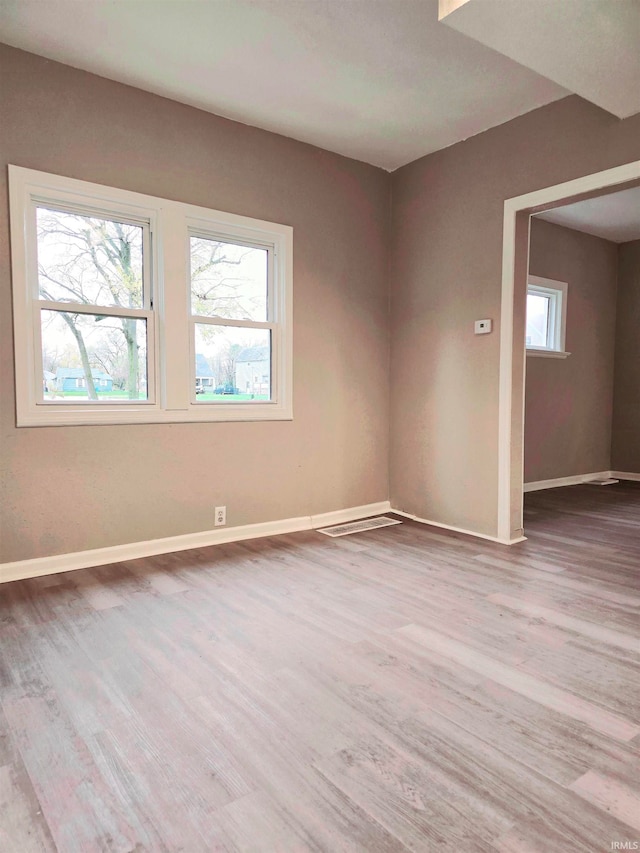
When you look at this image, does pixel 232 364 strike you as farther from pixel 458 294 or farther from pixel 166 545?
pixel 458 294

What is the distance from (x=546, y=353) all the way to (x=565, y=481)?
150 centimetres

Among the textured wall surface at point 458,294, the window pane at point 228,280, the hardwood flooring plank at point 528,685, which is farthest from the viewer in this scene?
the window pane at point 228,280

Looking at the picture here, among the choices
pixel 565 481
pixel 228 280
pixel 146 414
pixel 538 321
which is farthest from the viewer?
pixel 565 481

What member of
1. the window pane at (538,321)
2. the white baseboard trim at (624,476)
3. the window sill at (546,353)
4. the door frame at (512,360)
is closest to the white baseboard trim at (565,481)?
the white baseboard trim at (624,476)

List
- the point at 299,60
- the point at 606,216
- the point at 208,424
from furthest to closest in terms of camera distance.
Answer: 1. the point at 606,216
2. the point at 208,424
3. the point at 299,60

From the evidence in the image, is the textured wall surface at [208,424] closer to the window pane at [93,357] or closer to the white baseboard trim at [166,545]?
the white baseboard trim at [166,545]

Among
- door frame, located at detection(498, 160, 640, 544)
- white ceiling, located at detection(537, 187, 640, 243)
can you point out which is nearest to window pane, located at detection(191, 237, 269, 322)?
door frame, located at detection(498, 160, 640, 544)

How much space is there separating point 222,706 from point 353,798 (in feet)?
1.85

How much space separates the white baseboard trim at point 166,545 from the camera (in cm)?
289

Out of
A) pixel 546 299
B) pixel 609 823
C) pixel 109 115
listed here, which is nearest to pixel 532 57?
pixel 109 115

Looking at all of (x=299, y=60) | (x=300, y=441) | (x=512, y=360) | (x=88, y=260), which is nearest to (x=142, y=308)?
(x=88, y=260)

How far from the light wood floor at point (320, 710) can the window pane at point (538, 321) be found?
329 cm

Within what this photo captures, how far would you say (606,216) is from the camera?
5328mm

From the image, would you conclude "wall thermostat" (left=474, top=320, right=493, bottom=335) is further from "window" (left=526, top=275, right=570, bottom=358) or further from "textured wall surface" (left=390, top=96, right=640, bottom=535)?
"window" (left=526, top=275, right=570, bottom=358)
